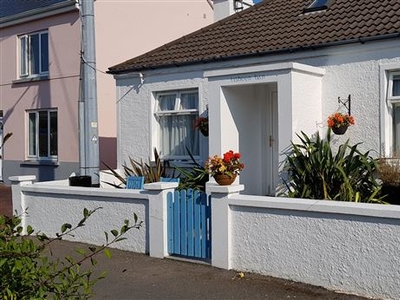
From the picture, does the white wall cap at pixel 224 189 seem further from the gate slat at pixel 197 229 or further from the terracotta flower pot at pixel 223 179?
the gate slat at pixel 197 229

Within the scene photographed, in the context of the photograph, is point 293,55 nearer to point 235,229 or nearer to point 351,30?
point 351,30

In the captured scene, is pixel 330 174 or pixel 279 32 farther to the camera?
pixel 279 32

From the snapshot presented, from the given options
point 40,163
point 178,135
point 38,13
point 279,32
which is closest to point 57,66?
point 38,13

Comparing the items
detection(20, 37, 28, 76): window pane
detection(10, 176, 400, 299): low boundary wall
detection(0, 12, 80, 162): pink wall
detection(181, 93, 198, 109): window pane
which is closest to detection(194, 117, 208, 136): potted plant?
detection(181, 93, 198, 109): window pane

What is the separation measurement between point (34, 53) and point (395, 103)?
1267cm

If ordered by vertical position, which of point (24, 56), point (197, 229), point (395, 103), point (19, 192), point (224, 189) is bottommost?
point (197, 229)

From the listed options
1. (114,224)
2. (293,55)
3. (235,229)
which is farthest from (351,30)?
(114,224)

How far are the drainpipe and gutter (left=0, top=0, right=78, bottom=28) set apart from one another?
501 centimetres

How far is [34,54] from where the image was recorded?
18172mm

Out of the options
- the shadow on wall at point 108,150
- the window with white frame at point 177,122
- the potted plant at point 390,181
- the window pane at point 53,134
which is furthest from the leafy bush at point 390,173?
the window pane at point 53,134

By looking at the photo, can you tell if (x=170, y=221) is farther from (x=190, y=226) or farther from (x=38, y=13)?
(x=38, y=13)

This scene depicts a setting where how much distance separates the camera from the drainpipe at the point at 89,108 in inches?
450

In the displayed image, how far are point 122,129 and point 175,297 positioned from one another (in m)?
7.34

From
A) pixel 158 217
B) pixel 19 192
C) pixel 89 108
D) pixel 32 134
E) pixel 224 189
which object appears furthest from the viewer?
pixel 32 134
